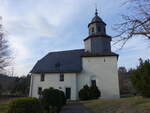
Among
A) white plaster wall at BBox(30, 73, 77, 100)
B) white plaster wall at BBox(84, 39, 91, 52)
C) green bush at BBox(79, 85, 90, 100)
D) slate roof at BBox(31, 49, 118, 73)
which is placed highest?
white plaster wall at BBox(84, 39, 91, 52)

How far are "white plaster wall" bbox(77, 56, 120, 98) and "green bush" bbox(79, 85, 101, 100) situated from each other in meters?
1.90

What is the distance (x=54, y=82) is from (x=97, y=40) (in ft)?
35.0

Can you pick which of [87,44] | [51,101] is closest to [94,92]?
[87,44]

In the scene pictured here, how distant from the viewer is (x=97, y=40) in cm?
2952

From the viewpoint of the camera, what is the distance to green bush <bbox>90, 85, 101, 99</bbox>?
25494mm

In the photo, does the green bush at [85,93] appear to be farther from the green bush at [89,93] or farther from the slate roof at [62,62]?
the slate roof at [62,62]

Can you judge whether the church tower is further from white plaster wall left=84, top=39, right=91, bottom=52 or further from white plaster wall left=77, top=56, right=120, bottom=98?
white plaster wall left=77, top=56, right=120, bottom=98

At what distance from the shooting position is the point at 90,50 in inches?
1172

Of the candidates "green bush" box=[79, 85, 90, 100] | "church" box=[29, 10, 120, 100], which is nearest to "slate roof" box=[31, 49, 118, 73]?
"church" box=[29, 10, 120, 100]

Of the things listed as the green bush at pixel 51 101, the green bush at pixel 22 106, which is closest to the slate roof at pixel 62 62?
the green bush at pixel 51 101

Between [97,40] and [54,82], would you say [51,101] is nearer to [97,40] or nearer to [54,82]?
[54,82]

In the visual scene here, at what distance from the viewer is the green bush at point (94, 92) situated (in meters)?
25.5

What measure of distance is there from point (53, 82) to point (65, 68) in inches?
129

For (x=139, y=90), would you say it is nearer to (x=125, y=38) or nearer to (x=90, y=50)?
(x=125, y=38)
